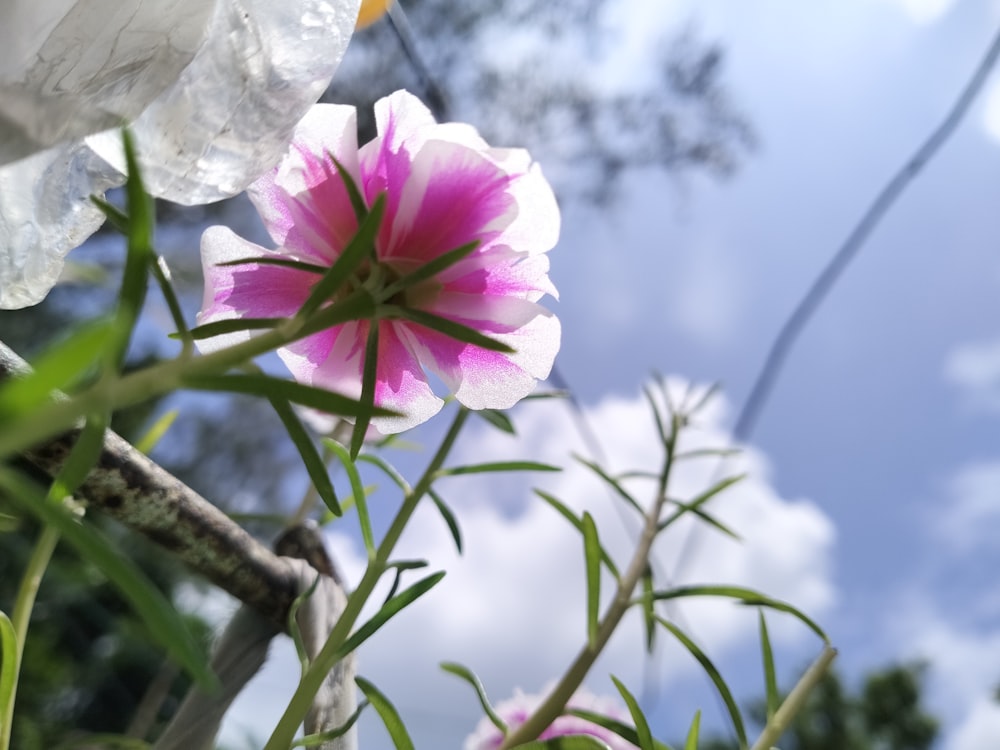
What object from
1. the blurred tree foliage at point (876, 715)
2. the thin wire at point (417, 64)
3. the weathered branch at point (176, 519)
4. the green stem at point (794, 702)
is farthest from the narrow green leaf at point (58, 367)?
the blurred tree foliage at point (876, 715)

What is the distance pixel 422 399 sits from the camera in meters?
0.17

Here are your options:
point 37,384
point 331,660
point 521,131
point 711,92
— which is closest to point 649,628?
point 331,660

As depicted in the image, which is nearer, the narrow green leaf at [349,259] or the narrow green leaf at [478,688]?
the narrow green leaf at [349,259]

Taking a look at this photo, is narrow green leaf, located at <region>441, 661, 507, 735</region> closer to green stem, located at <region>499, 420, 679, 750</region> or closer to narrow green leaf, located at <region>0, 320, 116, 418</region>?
green stem, located at <region>499, 420, 679, 750</region>

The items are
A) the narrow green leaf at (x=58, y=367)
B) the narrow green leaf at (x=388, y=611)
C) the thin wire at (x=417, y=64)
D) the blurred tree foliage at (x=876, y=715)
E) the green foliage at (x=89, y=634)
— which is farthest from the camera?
the blurred tree foliage at (x=876, y=715)

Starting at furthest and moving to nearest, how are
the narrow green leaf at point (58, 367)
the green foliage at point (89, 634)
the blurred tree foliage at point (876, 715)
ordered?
1. the blurred tree foliage at point (876, 715)
2. the green foliage at point (89, 634)
3. the narrow green leaf at point (58, 367)

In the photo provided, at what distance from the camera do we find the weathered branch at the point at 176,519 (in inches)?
7.1

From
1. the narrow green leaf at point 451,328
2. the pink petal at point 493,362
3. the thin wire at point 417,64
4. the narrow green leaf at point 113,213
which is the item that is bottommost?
the narrow green leaf at point 451,328

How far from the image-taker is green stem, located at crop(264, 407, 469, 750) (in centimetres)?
18

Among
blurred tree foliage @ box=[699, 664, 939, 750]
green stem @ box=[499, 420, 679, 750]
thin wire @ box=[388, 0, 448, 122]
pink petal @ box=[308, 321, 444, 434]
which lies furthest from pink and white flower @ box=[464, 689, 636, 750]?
blurred tree foliage @ box=[699, 664, 939, 750]

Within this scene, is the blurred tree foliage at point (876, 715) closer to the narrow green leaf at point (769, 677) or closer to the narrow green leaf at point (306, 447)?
the narrow green leaf at point (769, 677)

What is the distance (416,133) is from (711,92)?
2.08 m

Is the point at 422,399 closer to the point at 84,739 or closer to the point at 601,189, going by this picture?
the point at 84,739

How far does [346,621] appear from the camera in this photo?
195 mm
